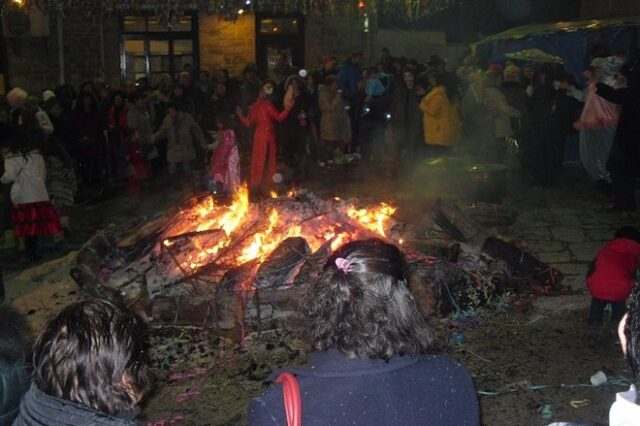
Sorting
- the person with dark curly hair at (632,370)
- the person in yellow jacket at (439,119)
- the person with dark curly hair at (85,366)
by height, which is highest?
the person in yellow jacket at (439,119)

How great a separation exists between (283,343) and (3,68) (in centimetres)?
1626

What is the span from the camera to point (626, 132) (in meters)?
10.3

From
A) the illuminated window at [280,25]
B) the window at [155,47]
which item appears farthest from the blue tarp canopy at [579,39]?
the window at [155,47]

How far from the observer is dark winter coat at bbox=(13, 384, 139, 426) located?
2100mm

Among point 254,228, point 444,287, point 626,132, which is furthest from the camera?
point 626,132

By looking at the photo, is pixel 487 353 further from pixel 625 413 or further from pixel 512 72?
pixel 512 72

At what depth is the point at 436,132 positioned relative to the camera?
1323 cm

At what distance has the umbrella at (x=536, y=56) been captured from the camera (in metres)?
13.2

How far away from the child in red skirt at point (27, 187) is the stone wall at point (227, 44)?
12.4 metres

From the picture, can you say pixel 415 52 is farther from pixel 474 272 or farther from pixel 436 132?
→ pixel 474 272

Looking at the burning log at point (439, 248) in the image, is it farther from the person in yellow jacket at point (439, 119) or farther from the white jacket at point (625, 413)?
the person in yellow jacket at point (439, 119)

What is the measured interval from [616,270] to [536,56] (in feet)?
28.5

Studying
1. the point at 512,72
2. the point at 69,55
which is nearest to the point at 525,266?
the point at 512,72

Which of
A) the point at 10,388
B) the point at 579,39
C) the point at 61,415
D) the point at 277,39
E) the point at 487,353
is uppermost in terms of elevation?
the point at 277,39
